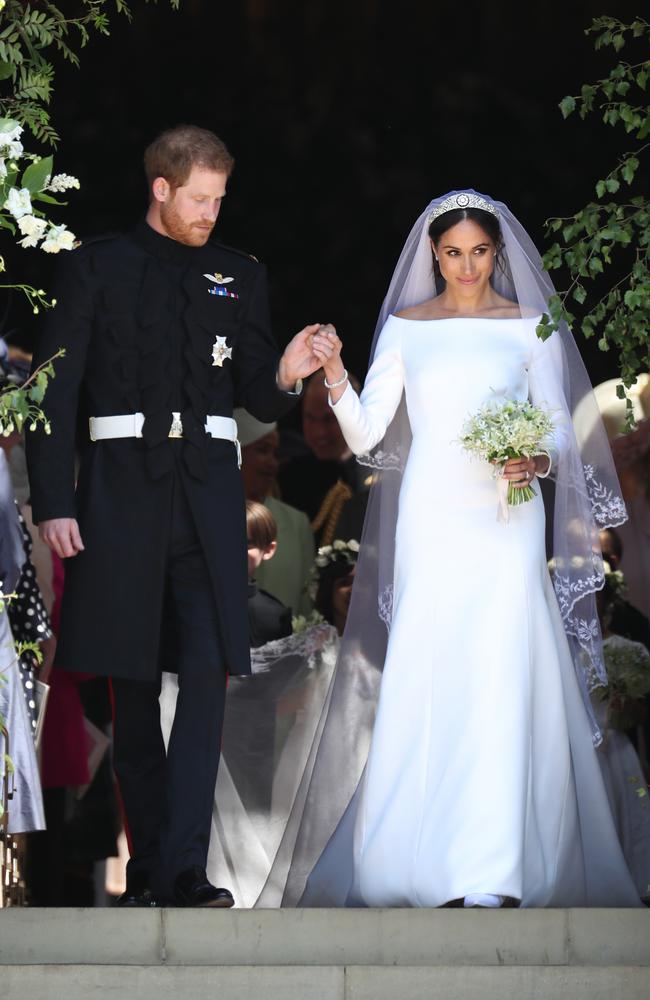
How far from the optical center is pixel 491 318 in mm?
6473

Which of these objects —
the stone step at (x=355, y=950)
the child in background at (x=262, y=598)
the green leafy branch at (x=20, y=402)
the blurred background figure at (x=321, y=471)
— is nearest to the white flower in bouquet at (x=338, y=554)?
the child in background at (x=262, y=598)

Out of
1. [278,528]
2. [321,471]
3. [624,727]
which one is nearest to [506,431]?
[624,727]

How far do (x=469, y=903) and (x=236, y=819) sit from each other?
1875mm

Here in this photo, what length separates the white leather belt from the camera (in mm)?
6074

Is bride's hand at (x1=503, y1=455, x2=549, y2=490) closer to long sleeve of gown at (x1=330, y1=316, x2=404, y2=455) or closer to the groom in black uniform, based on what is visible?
long sleeve of gown at (x1=330, y1=316, x2=404, y2=455)

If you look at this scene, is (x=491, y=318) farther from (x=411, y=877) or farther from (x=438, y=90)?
(x=438, y=90)

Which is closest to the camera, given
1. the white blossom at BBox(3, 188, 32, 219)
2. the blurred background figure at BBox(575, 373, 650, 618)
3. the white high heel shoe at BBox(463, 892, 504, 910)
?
the white blossom at BBox(3, 188, 32, 219)

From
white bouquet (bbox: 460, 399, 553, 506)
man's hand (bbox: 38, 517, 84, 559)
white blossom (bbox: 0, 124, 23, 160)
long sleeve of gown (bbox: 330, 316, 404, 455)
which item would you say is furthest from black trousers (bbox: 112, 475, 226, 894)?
white blossom (bbox: 0, 124, 23, 160)

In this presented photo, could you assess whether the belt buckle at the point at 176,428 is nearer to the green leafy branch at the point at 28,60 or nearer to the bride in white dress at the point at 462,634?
the bride in white dress at the point at 462,634

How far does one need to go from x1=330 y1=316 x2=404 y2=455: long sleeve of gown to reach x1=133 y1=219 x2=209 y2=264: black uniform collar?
0.72m

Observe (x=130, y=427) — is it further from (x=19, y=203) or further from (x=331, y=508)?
(x=331, y=508)

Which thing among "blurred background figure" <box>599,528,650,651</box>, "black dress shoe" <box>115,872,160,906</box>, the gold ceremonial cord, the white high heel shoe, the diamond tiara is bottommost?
the white high heel shoe

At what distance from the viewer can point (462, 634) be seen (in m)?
6.16

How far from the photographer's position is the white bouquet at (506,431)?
5.98 metres
